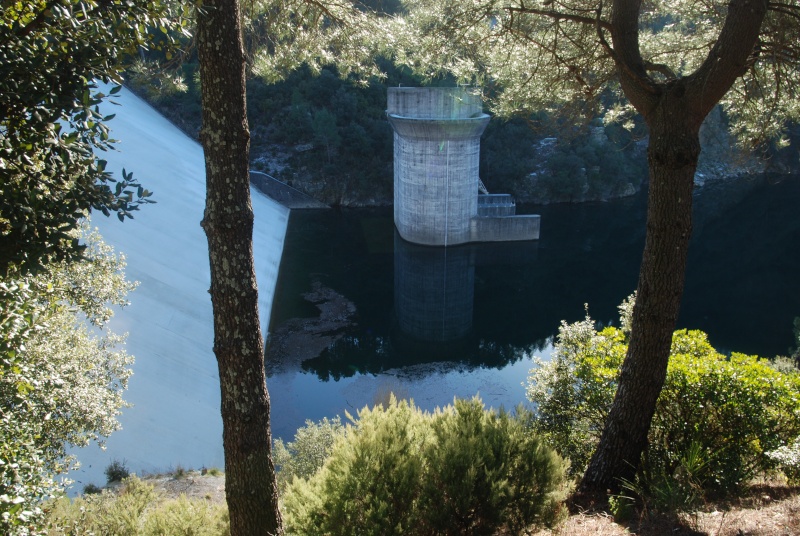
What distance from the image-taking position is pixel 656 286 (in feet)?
16.3

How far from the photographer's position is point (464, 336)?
21656 millimetres

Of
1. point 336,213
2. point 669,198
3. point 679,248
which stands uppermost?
point 669,198

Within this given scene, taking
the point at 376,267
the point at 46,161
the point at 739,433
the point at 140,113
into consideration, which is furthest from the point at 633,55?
the point at 140,113

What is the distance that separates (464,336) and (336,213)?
19.0 metres

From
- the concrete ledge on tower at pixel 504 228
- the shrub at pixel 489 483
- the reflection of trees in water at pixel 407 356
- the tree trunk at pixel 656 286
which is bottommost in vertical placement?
the reflection of trees in water at pixel 407 356

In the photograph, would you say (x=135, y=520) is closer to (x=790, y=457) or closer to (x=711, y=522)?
(x=711, y=522)

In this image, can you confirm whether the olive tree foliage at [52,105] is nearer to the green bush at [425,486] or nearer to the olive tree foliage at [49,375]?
the olive tree foliage at [49,375]

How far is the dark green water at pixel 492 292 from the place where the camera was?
59.9ft

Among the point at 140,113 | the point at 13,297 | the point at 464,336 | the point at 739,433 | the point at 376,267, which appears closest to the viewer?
the point at 13,297

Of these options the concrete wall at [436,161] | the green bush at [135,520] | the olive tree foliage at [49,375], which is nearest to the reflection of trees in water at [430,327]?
the concrete wall at [436,161]

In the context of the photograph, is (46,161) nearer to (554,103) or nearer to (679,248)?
(679,248)

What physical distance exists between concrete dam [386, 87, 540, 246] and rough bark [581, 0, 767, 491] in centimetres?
2440

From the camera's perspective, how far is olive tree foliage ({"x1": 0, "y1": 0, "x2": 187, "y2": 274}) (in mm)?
3486

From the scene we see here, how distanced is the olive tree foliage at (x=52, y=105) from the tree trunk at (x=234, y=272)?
37 cm
